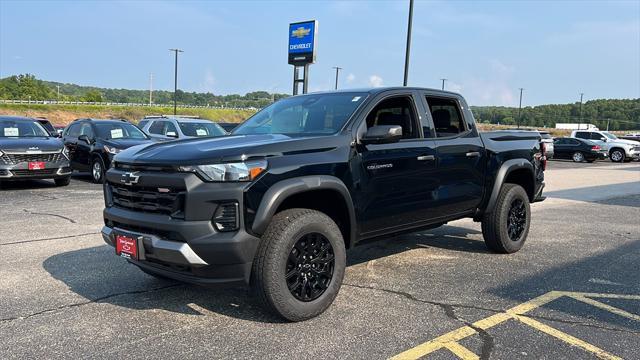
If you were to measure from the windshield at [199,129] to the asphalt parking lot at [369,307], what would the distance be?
7568 mm

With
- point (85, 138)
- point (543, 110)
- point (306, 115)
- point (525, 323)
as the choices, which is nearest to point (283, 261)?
point (306, 115)

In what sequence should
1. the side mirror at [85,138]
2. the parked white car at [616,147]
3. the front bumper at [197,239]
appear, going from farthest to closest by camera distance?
1. the parked white car at [616,147]
2. the side mirror at [85,138]
3. the front bumper at [197,239]

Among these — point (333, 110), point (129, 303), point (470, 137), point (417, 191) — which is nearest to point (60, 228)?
point (129, 303)

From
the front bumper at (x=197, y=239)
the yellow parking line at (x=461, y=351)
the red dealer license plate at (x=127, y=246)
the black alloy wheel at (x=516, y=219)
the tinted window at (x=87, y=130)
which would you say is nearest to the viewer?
the yellow parking line at (x=461, y=351)

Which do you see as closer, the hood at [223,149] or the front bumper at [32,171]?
the hood at [223,149]

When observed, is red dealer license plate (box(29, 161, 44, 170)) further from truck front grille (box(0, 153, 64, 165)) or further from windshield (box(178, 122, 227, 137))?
windshield (box(178, 122, 227, 137))

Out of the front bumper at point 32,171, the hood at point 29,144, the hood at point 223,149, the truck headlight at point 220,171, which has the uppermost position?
the hood at point 223,149

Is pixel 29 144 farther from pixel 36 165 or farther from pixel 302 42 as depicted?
pixel 302 42

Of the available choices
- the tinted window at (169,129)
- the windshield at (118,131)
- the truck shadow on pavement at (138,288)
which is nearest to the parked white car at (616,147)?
the tinted window at (169,129)

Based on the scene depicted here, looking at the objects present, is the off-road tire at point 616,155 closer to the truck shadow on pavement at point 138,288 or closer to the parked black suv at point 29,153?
the truck shadow on pavement at point 138,288

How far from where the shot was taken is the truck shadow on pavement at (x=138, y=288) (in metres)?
4.30

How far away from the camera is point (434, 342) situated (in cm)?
366

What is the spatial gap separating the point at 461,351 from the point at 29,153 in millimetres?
10507

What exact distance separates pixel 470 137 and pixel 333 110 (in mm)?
1808
